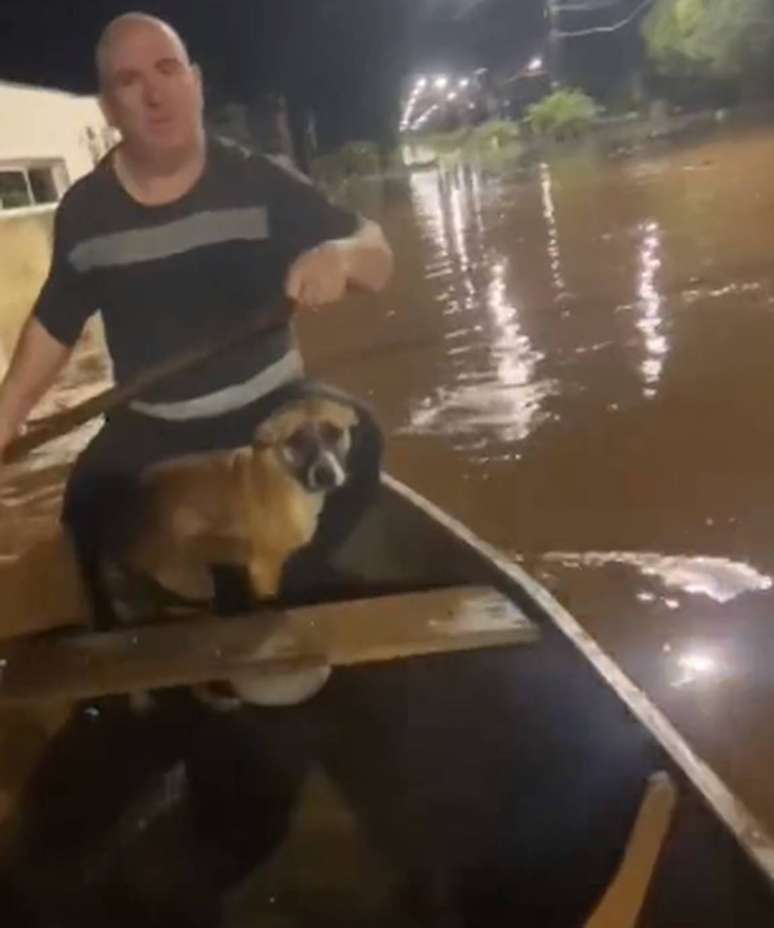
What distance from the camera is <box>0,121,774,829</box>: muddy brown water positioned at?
1.49 m

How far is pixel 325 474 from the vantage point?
1.11 metres

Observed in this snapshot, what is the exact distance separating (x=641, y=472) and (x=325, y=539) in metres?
0.99

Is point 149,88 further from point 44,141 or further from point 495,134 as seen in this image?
point 495,134

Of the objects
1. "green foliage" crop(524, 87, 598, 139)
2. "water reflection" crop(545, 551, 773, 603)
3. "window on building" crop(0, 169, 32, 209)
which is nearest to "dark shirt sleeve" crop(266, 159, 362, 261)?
"window on building" crop(0, 169, 32, 209)

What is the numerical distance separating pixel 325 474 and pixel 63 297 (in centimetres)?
27

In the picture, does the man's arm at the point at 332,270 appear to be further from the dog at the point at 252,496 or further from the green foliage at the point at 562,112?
Answer: the green foliage at the point at 562,112

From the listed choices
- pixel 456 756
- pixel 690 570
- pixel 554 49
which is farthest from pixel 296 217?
pixel 554 49

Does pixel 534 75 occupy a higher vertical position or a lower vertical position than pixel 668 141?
higher

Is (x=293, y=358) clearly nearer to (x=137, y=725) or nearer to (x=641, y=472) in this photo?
(x=137, y=725)

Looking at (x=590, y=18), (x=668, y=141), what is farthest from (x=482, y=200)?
(x=590, y=18)

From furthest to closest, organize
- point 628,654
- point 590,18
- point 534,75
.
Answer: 1. point 590,18
2. point 534,75
3. point 628,654

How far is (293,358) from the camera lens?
115cm

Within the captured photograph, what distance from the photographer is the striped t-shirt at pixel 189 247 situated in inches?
42.6

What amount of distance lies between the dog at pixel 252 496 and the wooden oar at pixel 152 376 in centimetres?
7
